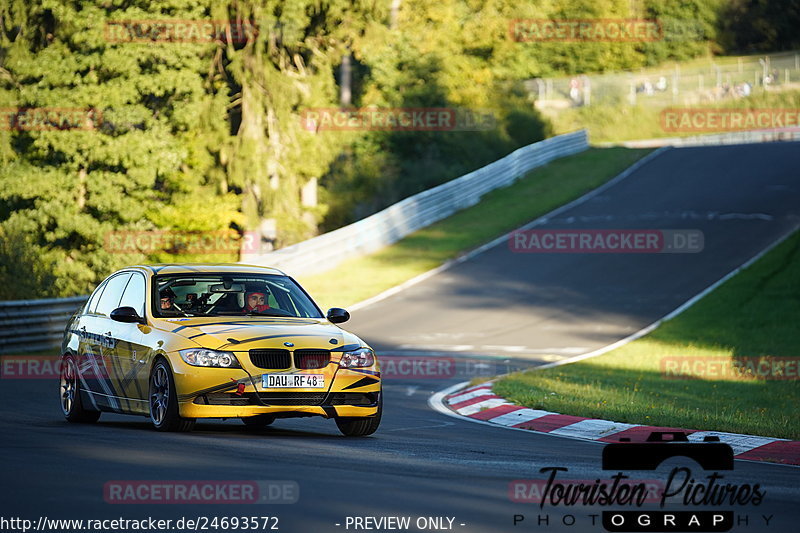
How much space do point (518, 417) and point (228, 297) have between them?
3.60m

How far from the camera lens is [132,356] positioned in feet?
36.8

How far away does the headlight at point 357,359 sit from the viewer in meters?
10.8

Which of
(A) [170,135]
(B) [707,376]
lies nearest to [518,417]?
(B) [707,376]

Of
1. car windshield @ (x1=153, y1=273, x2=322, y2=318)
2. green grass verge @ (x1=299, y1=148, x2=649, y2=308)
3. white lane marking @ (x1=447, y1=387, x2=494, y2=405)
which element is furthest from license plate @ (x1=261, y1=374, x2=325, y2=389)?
green grass verge @ (x1=299, y1=148, x2=649, y2=308)

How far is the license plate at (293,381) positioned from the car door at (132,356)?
4.19ft

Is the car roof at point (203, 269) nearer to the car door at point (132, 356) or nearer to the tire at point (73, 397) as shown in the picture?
the car door at point (132, 356)

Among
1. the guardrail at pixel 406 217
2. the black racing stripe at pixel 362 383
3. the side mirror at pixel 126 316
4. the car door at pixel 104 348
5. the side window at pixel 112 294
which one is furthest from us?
the guardrail at pixel 406 217

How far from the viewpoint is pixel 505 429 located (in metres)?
12.4

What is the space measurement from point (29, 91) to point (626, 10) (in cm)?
6811

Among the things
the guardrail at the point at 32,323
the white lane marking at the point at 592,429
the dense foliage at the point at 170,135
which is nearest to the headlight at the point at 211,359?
the white lane marking at the point at 592,429

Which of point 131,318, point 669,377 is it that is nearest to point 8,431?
point 131,318

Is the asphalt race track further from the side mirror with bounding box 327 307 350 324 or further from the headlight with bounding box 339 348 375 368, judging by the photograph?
the side mirror with bounding box 327 307 350 324

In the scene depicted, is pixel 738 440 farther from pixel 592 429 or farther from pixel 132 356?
pixel 132 356

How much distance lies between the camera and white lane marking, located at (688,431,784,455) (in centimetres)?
1100
